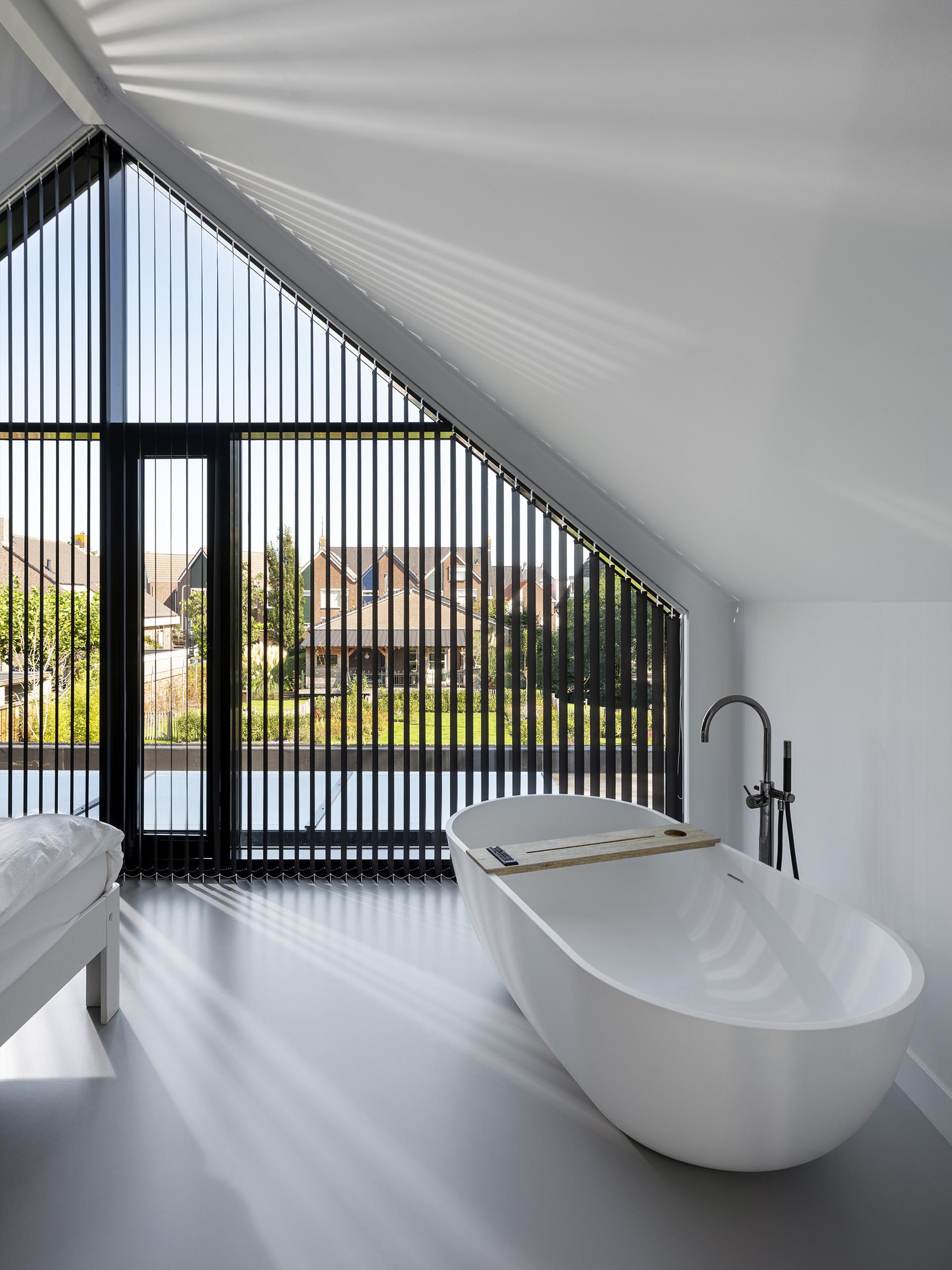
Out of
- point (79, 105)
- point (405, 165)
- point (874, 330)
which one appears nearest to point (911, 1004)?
point (874, 330)

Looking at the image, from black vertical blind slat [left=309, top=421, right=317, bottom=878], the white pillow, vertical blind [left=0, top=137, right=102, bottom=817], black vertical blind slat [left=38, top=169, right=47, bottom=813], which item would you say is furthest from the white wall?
black vertical blind slat [left=38, top=169, right=47, bottom=813]

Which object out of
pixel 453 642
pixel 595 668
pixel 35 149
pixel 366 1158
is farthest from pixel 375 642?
pixel 35 149

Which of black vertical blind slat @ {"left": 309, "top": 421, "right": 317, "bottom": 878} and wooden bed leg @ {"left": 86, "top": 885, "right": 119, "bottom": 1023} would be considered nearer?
wooden bed leg @ {"left": 86, "top": 885, "right": 119, "bottom": 1023}

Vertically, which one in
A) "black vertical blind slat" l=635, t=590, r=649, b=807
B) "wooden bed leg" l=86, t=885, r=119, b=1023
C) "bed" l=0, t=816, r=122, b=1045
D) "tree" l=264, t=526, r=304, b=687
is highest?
"tree" l=264, t=526, r=304, b=687

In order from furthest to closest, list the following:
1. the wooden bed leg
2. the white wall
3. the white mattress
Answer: the wooden bed leg → the white wall → the white mattress

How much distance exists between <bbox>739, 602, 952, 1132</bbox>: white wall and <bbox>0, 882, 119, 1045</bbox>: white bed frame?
2269 mm

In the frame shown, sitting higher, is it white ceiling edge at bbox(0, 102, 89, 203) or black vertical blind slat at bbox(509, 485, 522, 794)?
white ceiling edge at bbox(0, 102, 89, 203)

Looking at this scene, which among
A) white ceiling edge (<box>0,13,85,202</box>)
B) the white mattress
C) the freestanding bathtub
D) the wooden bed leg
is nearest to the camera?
the freestanding bathtub

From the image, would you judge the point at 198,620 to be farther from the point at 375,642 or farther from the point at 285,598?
the point at 375,642

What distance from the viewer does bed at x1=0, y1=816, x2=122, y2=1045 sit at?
1735 millimetres

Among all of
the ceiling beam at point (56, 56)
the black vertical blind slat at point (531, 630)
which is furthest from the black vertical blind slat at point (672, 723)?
the ceiling beam at point (56, 56)

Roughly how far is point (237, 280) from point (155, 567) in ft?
4.58

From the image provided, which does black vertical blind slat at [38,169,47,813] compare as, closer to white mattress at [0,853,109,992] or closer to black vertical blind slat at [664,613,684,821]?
white mattress at [0,853,109,992]

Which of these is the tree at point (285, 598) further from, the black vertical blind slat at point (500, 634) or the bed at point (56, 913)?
the bed at point (56, 913)
